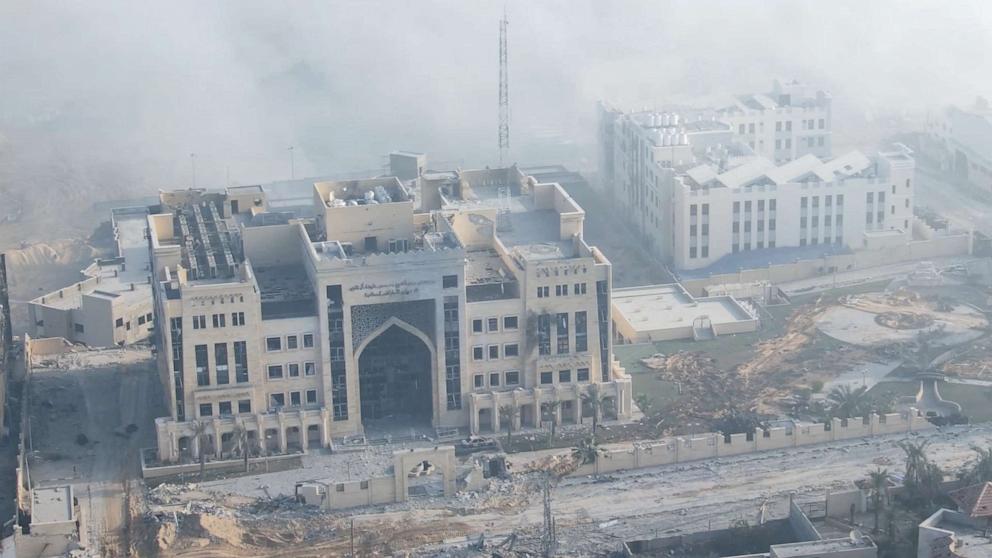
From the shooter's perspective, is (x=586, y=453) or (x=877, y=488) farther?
(x=586, y=453)

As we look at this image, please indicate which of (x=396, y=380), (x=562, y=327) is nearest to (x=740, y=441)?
(x=562, y=327)

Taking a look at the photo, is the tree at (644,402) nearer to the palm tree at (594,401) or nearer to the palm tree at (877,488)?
the palm tree at (594,401)

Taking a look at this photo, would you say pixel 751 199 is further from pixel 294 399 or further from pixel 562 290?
pixel 294 399

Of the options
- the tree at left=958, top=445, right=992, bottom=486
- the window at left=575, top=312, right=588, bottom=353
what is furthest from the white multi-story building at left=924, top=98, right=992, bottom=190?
the tree at left=958, top=445, right=992, bottom=486

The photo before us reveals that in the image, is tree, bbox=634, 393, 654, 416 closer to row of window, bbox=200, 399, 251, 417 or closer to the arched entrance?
the arched entrance

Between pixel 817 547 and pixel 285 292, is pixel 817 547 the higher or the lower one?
the lower one

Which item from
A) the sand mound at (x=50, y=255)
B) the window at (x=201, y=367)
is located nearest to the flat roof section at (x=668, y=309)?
the window at (x=201, y=367)

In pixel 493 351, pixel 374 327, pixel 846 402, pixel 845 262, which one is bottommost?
pixel 846 402
